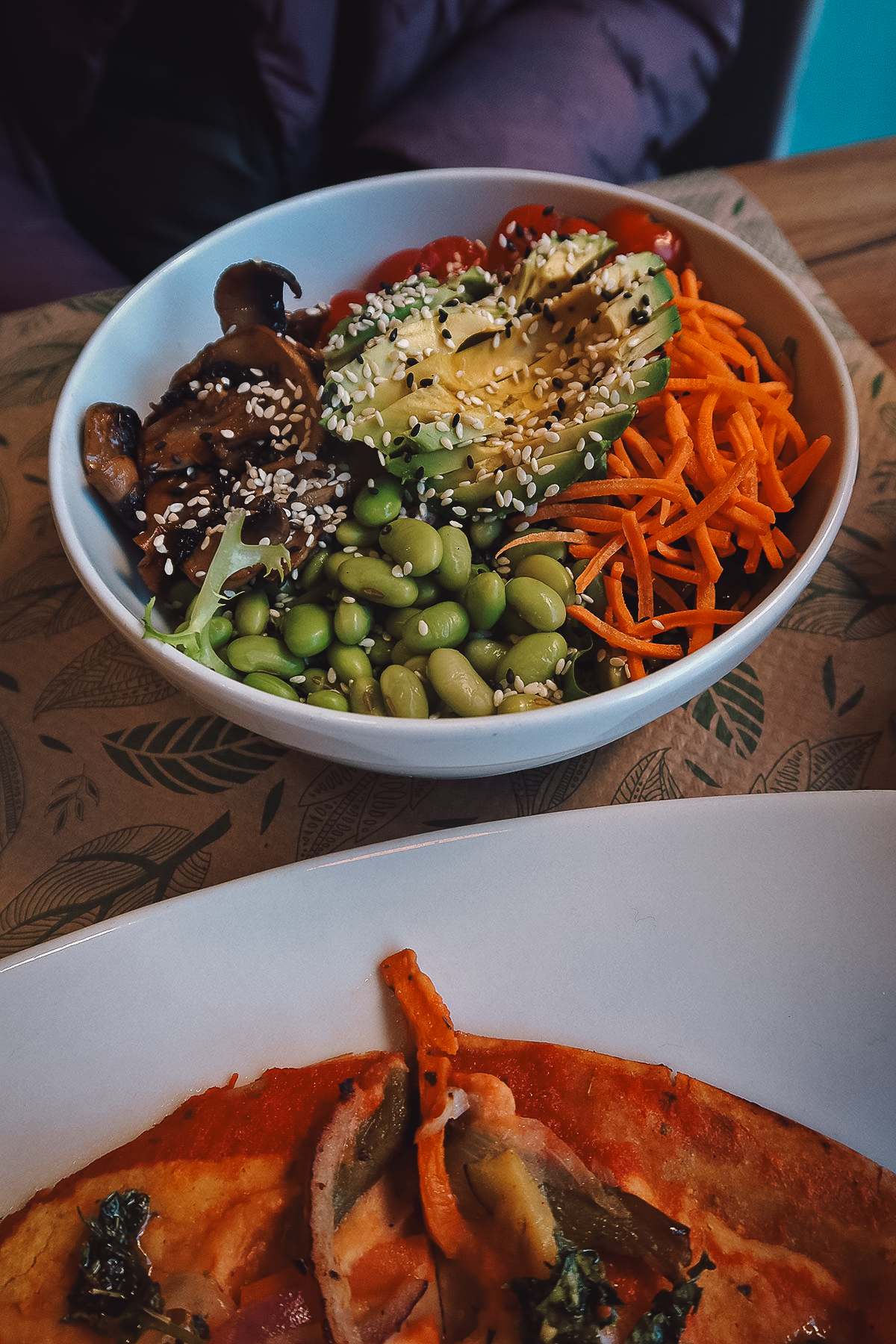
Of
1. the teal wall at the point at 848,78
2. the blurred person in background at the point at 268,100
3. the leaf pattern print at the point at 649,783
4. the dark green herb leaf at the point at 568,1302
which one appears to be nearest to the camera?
the dark green herb leaf at the point at 568,1302

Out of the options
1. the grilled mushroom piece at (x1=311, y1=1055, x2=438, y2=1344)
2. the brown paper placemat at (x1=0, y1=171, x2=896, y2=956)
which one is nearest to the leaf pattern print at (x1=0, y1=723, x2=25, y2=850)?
the brown paper placemat at (x1=0, y1=171, x2=896, y2=956)

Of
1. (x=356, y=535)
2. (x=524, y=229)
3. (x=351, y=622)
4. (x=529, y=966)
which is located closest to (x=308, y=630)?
(x=351, y=622)

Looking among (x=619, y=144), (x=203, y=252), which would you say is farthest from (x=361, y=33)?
(x=203, y=252)

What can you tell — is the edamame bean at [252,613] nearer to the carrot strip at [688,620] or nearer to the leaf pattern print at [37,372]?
the carrot strip at [688,620]

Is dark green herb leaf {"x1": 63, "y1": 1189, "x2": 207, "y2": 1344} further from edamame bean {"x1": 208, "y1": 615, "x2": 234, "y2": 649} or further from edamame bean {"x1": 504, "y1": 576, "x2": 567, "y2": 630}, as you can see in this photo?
Answer: edamame bean {"x1": 504, "y1": 576, "x2": 567, "y2": 630}

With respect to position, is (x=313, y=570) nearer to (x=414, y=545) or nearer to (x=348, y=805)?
(x=414, y=545)

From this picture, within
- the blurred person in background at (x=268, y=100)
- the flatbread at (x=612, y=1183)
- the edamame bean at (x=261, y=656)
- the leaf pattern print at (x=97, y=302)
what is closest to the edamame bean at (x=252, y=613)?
the edamame bean at (x=261, y=656)
